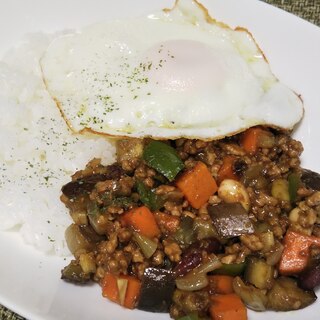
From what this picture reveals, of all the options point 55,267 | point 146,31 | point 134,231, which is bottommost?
point 55,267

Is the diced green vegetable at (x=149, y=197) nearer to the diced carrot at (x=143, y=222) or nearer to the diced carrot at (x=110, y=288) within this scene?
the diced carrot at (x=143, y=222)

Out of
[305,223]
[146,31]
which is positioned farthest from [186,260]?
[146,31]

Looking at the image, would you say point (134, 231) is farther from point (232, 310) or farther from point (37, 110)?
point (37, 110)

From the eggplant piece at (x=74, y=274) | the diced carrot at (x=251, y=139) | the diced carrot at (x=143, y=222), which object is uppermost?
the diced carrot at (x=251, y=139)

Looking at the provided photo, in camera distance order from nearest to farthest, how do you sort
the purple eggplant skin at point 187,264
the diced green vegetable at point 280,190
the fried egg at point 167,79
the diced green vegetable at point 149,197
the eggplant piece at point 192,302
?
the eggplant piece at point 192,302 < the purple eggplant skin at point 187,264 < the diced green vegetable at point 149,197 < the diced green vegetable at point 280,190 < the fried egg at point 167,79

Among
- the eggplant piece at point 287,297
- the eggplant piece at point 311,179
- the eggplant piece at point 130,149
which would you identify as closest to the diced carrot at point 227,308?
the eggplant piece at point 287,297

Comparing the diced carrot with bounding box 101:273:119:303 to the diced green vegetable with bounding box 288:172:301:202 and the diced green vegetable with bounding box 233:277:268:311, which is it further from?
the diced green vegetable with bounding box 288:172:301:202

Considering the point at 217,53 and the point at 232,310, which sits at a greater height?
the point at 217,53

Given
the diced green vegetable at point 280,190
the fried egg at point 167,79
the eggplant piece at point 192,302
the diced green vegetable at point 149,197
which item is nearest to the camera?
the eggplant piece at point 192,302
